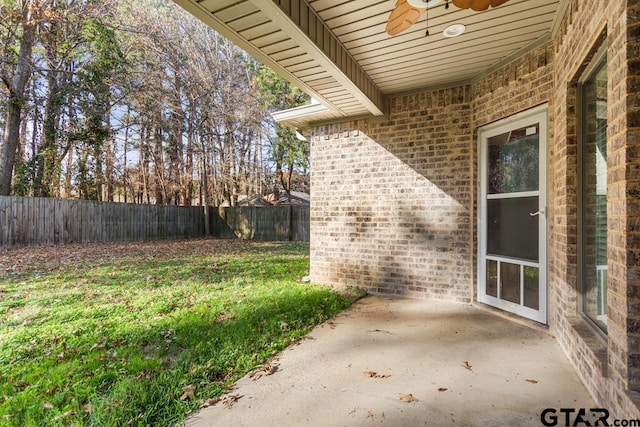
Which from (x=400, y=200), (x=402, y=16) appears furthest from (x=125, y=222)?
(x=402, y=16)

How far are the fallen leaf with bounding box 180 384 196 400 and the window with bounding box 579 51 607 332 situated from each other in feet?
8.71

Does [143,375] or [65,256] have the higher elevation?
[65,256]

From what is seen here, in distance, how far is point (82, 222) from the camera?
1001cm

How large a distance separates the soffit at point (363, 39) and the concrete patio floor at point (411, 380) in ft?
8.52

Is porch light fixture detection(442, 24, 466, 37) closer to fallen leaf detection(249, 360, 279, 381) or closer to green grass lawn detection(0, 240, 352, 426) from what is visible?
green grass lawn detection(0, 240, 352, 426)

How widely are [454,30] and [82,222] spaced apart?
37.3 feet

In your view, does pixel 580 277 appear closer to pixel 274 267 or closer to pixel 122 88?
pixel 274 267

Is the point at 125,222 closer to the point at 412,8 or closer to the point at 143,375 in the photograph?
the point at 143,375

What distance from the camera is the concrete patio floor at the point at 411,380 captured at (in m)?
1.81

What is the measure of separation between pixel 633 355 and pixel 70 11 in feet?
46.4

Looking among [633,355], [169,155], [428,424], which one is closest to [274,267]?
[428,424]

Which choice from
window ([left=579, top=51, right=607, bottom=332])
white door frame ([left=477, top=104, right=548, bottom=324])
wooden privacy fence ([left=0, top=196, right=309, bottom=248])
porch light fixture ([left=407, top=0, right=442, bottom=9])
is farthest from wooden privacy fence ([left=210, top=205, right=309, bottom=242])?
window ([left=579, top=51, right=607, bottom=332])

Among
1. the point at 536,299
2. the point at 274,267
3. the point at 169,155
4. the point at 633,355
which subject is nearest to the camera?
the point at 633,355

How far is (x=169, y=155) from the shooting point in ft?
50.3
